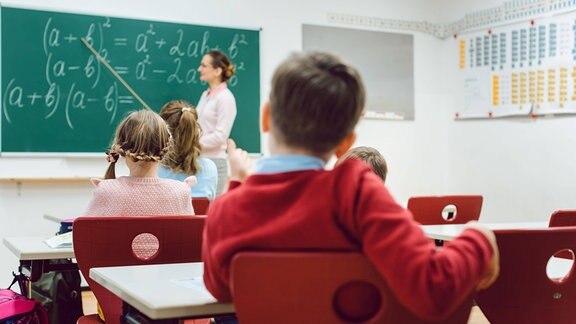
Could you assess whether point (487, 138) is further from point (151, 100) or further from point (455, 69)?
point (151, 100)

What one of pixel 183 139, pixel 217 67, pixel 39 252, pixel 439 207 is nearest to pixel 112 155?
pixel 39 252

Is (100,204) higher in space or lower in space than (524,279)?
higher

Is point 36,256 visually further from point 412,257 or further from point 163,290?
point 412,257

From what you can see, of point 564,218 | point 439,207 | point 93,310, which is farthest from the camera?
A: point 93,310

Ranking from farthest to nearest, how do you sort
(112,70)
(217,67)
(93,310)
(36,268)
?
1. (112,70)
2. (217,67)
3. (93,310)
4. (36,268)

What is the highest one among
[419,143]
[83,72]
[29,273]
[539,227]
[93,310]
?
[83,72]

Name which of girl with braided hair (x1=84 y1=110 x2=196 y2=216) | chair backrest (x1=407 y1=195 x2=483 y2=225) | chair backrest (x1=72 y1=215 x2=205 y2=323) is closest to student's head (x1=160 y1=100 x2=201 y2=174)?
girl with braided hair (x1=84 y1=110 x2=196 y2=216)

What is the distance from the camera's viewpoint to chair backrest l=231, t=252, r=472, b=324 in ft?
3.76

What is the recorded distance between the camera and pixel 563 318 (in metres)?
1.75

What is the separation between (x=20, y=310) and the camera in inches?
90.7

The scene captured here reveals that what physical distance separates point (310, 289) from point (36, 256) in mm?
1299

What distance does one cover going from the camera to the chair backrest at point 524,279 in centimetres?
165

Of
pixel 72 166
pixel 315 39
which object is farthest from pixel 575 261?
pixel 315 39

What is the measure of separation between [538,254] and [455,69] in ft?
16.2
